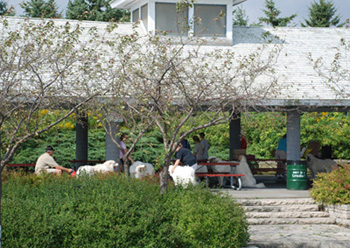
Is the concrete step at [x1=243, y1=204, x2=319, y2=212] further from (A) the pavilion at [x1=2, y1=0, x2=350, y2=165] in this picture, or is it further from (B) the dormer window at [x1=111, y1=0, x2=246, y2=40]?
(B) the dormer window at [x1=111, y1=0, x2=246, y2=40]

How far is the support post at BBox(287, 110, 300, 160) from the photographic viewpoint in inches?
655

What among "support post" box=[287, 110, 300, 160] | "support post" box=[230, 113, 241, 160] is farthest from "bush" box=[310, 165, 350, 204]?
"support post" box=[230, 113, 241, 160]

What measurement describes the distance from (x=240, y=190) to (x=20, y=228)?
8.68 meters

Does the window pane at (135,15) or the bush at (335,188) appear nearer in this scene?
the bush at (335,188)

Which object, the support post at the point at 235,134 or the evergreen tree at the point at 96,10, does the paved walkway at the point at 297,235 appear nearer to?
the support post at the point at 235,134

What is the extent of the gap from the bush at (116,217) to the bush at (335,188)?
152 inches

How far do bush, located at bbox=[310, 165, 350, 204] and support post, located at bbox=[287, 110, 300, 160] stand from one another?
278 centimetres

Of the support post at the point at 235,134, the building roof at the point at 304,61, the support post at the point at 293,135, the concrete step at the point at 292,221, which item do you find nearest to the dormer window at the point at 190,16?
the building roof at the point at 304,61

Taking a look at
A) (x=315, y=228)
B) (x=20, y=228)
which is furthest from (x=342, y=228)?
(x=20, y=228)

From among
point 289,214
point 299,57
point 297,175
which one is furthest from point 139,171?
point 299,57

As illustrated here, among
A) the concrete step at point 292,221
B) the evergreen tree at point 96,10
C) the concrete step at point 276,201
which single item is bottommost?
the concrete step at point 292,221

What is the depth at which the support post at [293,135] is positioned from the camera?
54.6 feet

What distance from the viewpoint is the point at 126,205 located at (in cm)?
923

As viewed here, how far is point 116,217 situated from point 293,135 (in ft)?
28.5
